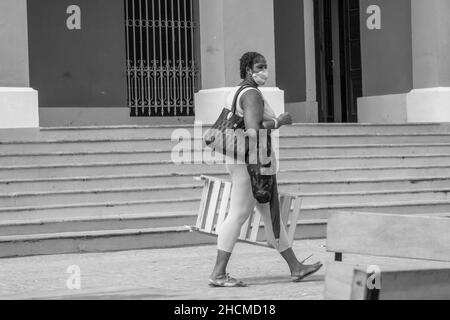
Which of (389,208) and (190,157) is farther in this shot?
(190,157)

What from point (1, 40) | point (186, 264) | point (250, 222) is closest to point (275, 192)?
point (250, 222)

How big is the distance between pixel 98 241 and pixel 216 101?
426cm

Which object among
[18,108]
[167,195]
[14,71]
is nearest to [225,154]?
[167,195]

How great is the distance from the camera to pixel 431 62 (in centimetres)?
1631

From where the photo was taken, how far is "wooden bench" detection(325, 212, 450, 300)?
461 centimetres

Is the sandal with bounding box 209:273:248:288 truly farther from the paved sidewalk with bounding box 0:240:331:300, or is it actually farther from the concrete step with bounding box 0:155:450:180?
the concrete step with bounding box 0:155:450:180

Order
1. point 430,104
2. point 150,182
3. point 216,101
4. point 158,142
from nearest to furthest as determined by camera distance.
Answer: point 150,182 < point 158,142 < point 216,101 < point 430,104

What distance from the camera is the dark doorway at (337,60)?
1888 centimetres

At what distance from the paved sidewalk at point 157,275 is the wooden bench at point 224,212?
39cm

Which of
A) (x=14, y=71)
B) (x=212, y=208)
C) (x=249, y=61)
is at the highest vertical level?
(x=14, y=71)

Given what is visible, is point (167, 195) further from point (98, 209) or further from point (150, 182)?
point (98, 209)

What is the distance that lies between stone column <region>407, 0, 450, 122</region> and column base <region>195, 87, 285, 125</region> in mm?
2645
